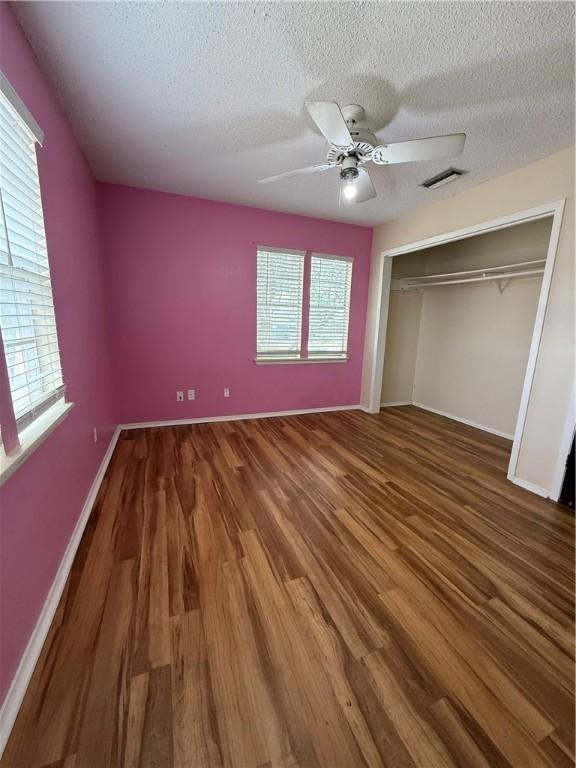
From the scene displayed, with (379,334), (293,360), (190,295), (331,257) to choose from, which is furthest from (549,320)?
(190,295)

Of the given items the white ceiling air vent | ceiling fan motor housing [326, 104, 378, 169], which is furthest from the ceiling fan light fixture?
the white ceiling air vent

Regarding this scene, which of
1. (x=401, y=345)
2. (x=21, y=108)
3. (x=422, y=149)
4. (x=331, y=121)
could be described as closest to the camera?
(x=21, y=108)

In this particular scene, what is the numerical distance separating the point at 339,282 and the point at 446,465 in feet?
9.00

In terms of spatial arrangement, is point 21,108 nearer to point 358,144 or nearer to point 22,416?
point 22,416

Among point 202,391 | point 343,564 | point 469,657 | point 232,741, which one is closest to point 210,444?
point 202,391

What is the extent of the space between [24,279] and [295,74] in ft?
5.77

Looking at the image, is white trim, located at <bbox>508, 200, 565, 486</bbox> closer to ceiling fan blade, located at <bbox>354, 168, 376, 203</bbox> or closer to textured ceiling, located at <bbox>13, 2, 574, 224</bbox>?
textured ceiling, located at <bbox>13, 2, 574, 224</bbox>

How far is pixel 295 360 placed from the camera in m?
4.09

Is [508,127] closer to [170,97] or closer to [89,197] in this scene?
[170,97]

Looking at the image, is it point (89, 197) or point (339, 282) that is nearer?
point (89, 197)

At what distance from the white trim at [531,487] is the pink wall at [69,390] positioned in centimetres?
331

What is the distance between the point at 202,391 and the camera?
3721mm

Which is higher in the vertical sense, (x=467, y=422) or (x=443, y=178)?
(x=443, y=178)

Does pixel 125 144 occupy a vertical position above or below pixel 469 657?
above
